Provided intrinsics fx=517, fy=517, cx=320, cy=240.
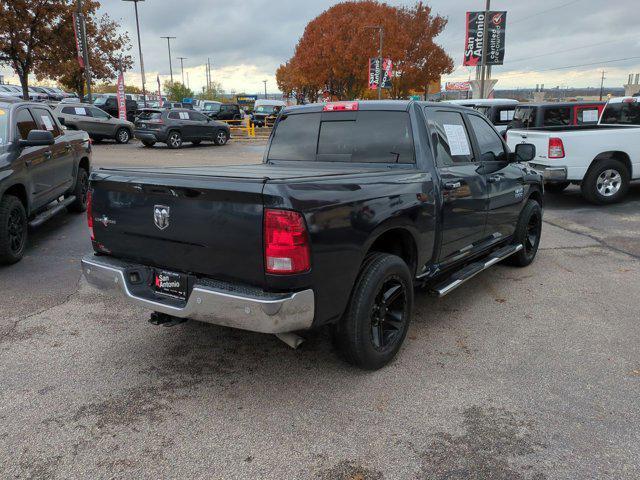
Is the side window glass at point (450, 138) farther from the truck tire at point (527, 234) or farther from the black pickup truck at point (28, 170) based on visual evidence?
the black pickup truck at point (28, 170)

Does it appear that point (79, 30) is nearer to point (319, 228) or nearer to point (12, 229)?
point (12, 229)

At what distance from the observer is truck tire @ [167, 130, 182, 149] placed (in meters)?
21.9

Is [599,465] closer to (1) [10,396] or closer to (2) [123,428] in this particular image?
(2) [123,428]

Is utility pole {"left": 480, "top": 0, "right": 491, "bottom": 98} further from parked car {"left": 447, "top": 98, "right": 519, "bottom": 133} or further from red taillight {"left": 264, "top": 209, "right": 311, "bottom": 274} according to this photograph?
red taillight {"left": 264, "top": 209, "right": 311, "bottom": 274}

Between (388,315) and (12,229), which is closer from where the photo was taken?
(388,315)

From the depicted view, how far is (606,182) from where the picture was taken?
9508 mm

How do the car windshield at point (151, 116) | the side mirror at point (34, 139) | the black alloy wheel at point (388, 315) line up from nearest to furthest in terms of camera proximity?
the black alloy wheel at point (388, 315) < the side mirror at point (34, 139) < the car windshield at point (151, 116)

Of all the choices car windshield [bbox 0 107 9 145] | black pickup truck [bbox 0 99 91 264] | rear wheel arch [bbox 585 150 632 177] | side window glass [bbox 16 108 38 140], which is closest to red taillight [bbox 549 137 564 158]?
rear wheel arch [bbox 585 150 632 177]

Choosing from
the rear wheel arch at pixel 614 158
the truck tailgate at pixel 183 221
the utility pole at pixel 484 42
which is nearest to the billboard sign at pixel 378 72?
the utility pole at pixel 484 42

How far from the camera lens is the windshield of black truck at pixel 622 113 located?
11.2 meters

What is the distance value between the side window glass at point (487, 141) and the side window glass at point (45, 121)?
592cm

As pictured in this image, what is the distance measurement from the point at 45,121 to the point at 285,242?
254 inches

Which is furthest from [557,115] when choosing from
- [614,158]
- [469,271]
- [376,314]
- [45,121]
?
[45,121]

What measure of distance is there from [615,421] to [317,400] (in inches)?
68.5
